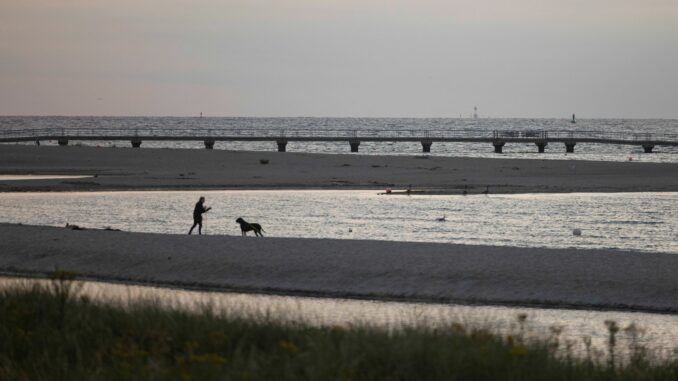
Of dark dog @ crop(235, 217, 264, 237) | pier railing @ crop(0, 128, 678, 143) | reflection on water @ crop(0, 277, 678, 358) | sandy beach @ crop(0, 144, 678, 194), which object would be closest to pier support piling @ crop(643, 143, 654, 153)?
pier railing @ crop(0, 128, 678, 143)

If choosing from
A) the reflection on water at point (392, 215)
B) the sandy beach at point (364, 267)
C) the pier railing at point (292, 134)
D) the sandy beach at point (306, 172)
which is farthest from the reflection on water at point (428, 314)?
the pier railing at point (292, 134)

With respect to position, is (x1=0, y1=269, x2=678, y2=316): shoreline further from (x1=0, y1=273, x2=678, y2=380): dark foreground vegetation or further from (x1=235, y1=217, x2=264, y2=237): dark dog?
(x1=235, y1=217, x2=264, y2=237): dark dog

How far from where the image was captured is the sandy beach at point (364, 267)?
58.1 ft

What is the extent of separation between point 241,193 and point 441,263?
75.8 ft

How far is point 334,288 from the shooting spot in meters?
18.3

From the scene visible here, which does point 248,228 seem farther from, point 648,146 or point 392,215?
point 648,146

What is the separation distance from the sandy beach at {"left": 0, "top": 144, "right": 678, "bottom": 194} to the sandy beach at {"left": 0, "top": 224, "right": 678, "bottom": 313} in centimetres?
2167

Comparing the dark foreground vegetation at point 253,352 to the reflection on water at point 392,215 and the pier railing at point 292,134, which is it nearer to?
the reflection on water at point 392,215

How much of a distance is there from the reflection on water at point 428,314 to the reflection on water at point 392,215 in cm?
870

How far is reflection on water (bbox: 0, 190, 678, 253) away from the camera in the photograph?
88.9 ft

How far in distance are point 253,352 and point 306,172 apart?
1784 inches

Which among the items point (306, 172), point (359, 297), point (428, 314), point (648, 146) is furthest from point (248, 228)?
point (648, 146)

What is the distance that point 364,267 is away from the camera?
19766 millimetres

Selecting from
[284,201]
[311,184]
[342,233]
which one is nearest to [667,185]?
[311,184]
